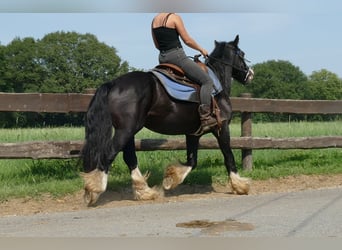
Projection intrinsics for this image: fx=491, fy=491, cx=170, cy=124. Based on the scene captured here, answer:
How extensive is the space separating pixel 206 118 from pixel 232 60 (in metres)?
1.41

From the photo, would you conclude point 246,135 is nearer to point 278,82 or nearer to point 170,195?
point 170,195

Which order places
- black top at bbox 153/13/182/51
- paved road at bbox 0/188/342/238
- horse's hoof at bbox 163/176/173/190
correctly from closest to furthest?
paved road at bbox 0/188/342/238
black top at bbox 153/13/182/51
horse's hoof at bbox 163/176/173/190

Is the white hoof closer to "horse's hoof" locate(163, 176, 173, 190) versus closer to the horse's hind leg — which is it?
the horse's hind leg

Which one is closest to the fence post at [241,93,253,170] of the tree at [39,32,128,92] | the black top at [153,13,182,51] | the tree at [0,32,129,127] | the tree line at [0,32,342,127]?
the black top at [153,13,182,51]

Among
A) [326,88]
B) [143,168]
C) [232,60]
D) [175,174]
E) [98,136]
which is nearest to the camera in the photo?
[98,136]

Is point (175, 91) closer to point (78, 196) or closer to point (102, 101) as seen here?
point (102, 101)

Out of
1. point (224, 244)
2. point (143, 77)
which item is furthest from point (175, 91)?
point (224, 244)

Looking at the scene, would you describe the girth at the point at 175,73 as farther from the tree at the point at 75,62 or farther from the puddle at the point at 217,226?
the tree at the point at 75,62

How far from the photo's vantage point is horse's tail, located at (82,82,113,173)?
21.8 feet

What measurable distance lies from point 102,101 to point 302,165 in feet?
16.1

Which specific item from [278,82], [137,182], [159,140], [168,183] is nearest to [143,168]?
[159,140]

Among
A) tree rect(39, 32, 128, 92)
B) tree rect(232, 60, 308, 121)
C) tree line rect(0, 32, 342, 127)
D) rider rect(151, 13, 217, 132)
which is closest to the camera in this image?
rider rect(151, 13, 217, 132)

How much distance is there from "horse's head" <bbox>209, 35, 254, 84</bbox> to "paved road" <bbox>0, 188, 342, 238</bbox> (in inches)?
87.2

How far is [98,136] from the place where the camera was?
6.68 m
